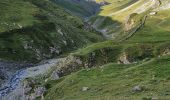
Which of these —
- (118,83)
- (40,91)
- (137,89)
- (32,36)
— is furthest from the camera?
(32,36)

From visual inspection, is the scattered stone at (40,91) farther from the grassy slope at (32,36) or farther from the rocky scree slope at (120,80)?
the grassy slope at (32,36)

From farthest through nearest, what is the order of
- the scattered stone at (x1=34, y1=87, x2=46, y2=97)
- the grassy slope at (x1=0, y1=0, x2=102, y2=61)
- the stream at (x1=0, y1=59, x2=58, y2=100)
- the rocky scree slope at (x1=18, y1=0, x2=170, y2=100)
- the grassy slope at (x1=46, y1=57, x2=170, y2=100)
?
the grassy slope at (x1=0, y1=0, x2=102, y2=61), the stream at (x1=0, y1=59, x2=58, y2=100), the scattered stone at (x1=34, y1=87, x2=46, y2=97), the rocky scree slope at (x1=18, y1=0, x2=170, y2=100), the grassy slope at (x1=46, y1=57, x2=170, y2=100)

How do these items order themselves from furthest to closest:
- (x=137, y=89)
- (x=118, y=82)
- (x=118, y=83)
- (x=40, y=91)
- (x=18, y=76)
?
(x=18, y=76)
(x=40, y=91)
(x=118, y=82)
(x=118, y=83)
(x=137, y=89)

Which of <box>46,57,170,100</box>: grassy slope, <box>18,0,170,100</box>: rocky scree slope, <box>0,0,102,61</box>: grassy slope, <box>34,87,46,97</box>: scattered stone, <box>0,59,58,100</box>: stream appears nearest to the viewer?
<box>46,57,170,100</box>: grassy slope

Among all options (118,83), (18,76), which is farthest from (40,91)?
(18,76)

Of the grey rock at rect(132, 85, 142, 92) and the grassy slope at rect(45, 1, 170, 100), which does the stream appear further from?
the grey rock at rect(132, 85, 142, 92)

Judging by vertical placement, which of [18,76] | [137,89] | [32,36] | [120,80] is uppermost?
[137,89]

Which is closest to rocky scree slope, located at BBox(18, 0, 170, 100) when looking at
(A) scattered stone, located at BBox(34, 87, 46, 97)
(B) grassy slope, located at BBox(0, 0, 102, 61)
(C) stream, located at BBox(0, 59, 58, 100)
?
(A) scattered stone, located at BBox(34, 87, 46, 97)

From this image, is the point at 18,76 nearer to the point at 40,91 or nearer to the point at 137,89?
the point at 40,91

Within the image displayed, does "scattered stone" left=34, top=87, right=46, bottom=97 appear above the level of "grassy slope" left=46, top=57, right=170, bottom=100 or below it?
below

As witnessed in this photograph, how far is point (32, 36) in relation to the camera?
157 m

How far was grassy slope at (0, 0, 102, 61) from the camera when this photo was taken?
142 m

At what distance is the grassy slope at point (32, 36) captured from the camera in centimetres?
14225

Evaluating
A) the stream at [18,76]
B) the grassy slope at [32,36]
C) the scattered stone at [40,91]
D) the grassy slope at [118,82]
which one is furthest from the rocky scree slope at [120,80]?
the grassy slope at [32,36]
